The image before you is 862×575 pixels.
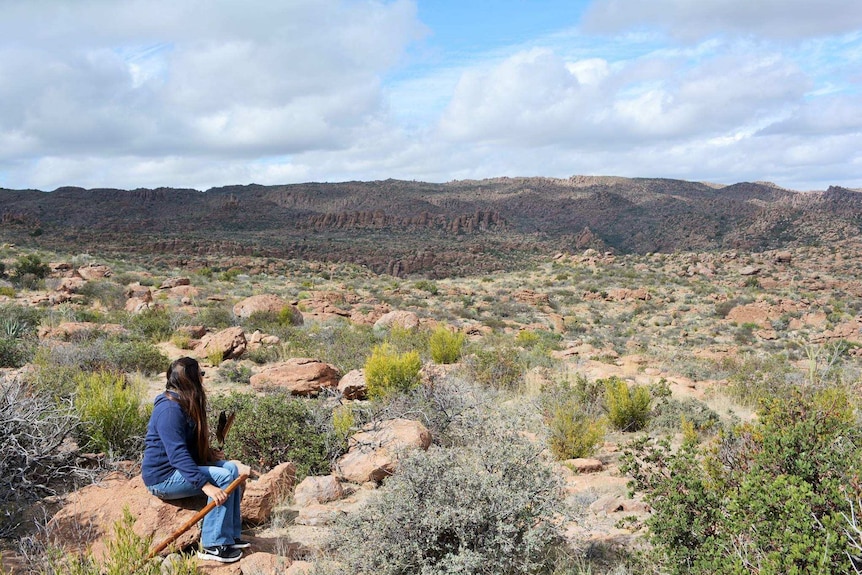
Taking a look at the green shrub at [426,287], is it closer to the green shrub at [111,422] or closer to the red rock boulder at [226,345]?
the red rock boulder at [226,345]

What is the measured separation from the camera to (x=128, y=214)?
7725cm

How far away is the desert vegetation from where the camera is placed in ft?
10.0

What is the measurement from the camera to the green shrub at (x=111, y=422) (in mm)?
4898

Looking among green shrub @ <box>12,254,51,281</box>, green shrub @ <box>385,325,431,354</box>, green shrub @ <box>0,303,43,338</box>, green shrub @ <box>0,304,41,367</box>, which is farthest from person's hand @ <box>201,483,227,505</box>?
green shrub @ <box>12,254,51,281</box>

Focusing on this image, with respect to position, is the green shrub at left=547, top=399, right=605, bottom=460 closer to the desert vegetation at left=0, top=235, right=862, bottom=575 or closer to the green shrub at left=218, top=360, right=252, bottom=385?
the desert vegetation at left=0, top=235, right=862, bottom=575

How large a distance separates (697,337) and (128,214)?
79.0 metres

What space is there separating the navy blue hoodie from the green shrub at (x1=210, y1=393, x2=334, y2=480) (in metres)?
1.57

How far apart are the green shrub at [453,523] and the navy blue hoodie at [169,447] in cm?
110

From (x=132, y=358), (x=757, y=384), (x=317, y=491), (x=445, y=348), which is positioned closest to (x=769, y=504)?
(x=317, y=491)

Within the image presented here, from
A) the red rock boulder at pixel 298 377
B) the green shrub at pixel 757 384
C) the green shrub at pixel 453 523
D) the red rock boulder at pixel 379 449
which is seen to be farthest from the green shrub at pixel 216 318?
the green shrub at pixel 757 384

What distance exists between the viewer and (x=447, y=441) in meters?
5.98

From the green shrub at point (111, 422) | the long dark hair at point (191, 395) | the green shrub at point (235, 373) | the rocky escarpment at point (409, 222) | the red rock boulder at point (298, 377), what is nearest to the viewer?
the long dark hair at point (191, 395)

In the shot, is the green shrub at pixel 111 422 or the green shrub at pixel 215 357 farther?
the green shrub at pixel 215 357

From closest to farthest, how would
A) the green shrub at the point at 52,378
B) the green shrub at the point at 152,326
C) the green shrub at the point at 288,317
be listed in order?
the green shrub at the point at 52,378 < the green shrub at the point at 152,326 < the green shrub at the point at 288,317
